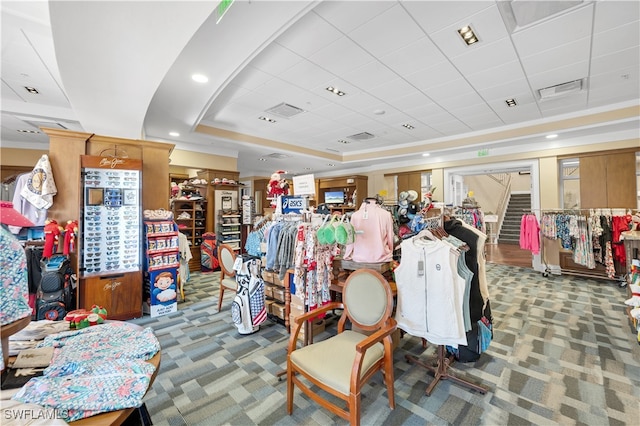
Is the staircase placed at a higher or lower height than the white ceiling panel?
lower

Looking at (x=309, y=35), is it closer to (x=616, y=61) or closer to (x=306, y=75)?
(x=306, y=75)

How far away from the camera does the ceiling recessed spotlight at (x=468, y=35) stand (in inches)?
106

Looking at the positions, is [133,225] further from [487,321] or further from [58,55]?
[487,321]

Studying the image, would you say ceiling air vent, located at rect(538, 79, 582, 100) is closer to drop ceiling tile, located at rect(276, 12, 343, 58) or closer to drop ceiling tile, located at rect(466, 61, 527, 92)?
drop ceiling tile, located at rect(466, 61, 527, 92)

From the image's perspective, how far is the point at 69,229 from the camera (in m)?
3.29

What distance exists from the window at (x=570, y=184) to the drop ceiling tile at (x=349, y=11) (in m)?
6.51

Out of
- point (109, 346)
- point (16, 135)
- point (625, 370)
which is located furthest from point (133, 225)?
point (625, 370)

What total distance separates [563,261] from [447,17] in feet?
20.4

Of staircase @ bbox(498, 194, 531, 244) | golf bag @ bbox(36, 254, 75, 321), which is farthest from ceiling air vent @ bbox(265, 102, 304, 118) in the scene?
staircase @ bbox(498, 194, 531, 244)

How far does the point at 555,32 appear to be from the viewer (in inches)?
108

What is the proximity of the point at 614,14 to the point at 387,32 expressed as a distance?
2.14 metres

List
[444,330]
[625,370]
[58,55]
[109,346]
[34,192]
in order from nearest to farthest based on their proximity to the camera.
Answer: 1. [109,346]
2. [444,330]
3. [58,55]
4. [625,370]
5. [34,192]

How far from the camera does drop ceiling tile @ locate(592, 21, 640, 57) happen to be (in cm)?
271

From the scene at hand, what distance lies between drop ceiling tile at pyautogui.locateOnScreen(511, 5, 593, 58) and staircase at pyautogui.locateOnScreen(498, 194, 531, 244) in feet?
31.7
